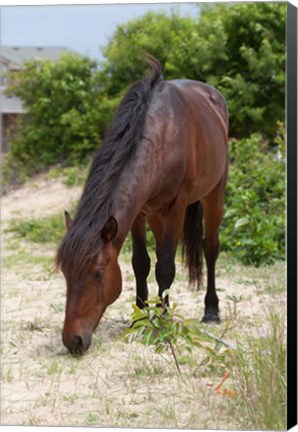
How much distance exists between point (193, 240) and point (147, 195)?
1060 millimetres

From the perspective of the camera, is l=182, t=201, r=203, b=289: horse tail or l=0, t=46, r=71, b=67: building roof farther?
l=0, t=46, r=71, b=67: building roof

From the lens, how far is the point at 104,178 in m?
3.44

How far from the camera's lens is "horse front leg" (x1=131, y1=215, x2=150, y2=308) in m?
4.12

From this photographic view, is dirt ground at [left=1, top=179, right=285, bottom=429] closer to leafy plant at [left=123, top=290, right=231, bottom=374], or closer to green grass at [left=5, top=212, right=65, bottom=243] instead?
leafy plant at [left=123, top=290, right=231, bottom=374]

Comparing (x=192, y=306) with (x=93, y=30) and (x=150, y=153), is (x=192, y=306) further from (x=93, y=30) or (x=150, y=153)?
(x=93, y=30)

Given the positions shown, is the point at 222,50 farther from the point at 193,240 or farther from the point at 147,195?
the point at 147,195

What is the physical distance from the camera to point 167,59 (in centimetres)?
727

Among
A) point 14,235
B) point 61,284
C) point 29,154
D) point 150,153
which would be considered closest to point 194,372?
point 150,153

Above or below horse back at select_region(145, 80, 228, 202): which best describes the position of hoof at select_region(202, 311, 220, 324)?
below

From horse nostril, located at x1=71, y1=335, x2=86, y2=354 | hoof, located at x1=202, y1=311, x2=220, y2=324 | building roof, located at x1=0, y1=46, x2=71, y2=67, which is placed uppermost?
Answer: building roof, located at x1=0, y1=46, x2=71, y2=67

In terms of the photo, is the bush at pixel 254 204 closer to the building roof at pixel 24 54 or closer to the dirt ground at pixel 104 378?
the dirt ground at pixel 104 378

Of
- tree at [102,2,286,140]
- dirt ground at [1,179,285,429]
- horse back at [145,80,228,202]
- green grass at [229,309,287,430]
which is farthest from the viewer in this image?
tree at [102,2,286,140]

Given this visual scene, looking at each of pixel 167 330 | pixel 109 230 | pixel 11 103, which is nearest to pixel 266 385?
pixel 167 330

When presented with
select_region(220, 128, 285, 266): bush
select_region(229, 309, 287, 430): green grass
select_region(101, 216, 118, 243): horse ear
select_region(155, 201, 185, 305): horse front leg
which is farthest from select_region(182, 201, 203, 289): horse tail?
select_region(229, 309, 287, 430): green grass
